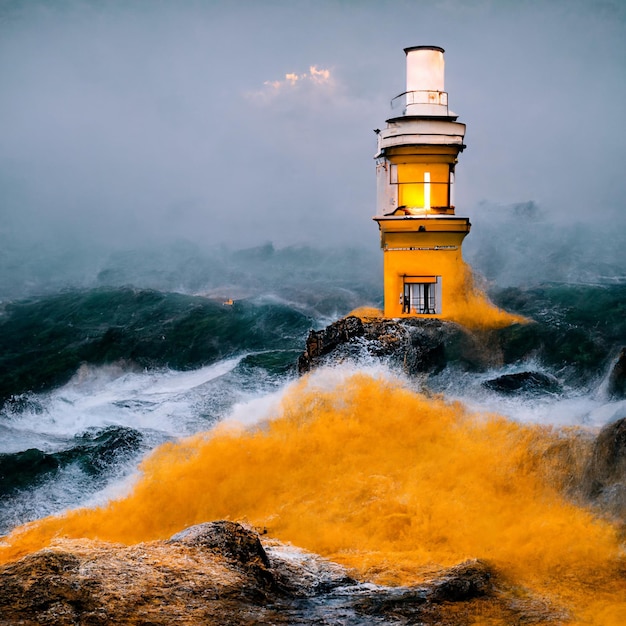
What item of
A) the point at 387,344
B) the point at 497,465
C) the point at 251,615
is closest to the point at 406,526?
the point at 497,465

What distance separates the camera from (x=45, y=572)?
6418mm

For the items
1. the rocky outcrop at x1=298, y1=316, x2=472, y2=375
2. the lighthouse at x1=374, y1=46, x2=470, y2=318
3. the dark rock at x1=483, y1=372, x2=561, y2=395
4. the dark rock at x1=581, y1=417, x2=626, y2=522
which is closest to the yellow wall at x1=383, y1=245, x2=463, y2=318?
the lighthouse at x1=374, y1=46, x2=470, y2=318

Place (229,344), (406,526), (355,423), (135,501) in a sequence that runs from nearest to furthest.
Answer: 1. (406,526)
2. (135,501)
3. (355,423)
4. (229,344)

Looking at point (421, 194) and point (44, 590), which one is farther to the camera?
point (421, 194)

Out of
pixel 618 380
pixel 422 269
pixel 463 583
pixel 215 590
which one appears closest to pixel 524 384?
pixel 618 380

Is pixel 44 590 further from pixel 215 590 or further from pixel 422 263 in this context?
pixel 422 263

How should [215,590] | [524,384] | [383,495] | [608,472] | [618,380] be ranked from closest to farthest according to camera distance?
[215,590] → [608,472] → [383,495] → [618,380] → [524,384]

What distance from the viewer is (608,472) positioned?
31.0 feet

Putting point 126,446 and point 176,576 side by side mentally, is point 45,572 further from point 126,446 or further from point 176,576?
point 126,446

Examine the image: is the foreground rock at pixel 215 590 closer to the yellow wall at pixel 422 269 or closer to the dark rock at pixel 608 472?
the dark rock at pixel 608 472

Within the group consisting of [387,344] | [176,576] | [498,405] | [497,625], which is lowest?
[497,625]

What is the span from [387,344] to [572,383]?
11.1 feet

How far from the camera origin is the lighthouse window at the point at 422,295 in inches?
645

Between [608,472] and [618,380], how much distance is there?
3.42 metres
